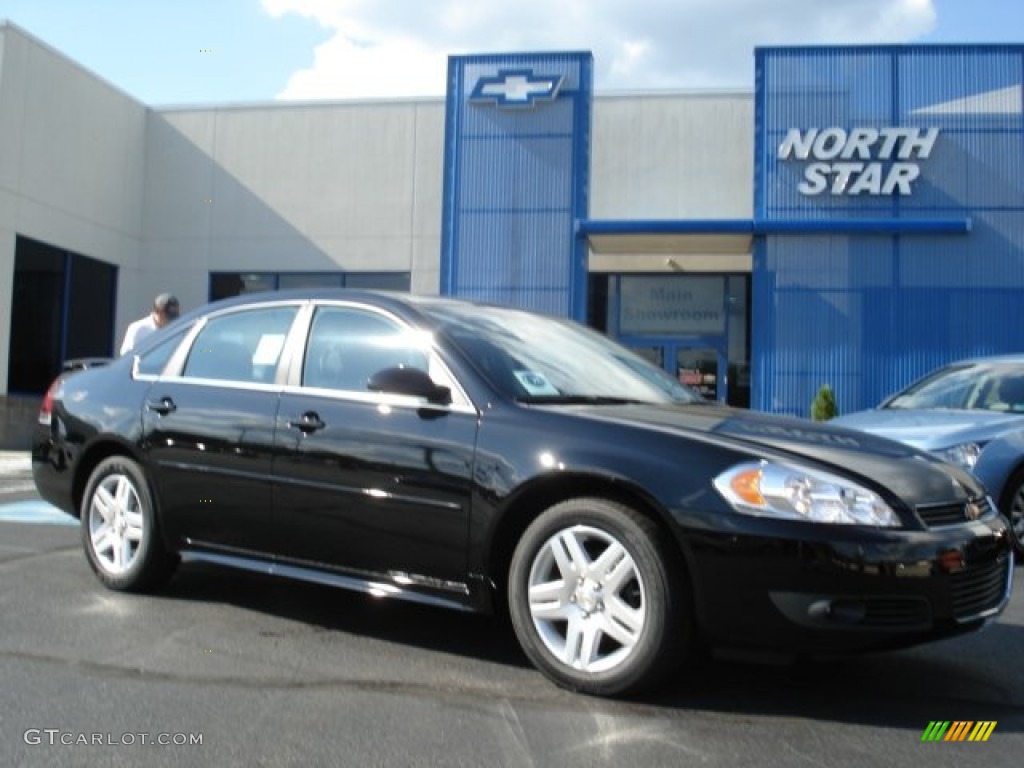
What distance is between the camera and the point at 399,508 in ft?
12.8

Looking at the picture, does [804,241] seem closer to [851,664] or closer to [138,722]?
[851,664]

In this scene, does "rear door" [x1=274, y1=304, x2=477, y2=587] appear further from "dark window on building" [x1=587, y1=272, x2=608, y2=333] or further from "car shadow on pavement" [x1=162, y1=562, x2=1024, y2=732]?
"dark window on building" [x1=587, y1=272, x2=608, y2=333]

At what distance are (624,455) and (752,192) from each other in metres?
16.2

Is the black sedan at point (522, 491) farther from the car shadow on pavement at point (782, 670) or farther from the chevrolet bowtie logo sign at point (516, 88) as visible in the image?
the chevrolet bowtie logo sign at point (516, 88)

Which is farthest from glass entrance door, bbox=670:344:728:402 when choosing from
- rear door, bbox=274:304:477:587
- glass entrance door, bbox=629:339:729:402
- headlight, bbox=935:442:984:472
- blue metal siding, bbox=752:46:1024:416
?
rear door, bbox=274:304:477:587

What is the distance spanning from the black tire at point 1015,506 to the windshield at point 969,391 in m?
0.71

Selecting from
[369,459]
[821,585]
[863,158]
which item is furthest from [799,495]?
[863,158]

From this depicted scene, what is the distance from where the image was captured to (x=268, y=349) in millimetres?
4645

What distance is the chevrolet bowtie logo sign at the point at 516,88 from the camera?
17.7 meters

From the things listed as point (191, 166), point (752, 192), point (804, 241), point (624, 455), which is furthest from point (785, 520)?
point (191, 166)

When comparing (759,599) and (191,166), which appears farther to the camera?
(191,166)
